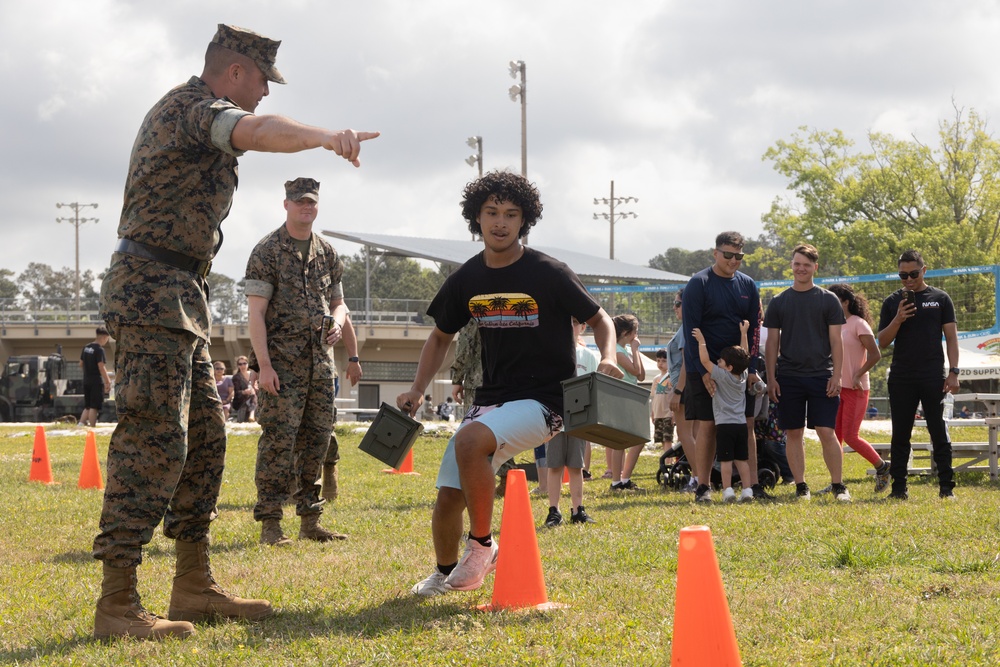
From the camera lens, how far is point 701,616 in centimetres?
333

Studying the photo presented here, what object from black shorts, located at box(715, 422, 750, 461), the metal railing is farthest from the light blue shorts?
the metal railing

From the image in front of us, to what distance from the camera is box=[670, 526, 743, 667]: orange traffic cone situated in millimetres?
3301

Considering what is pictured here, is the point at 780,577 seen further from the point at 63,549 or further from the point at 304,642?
the point at 63,549

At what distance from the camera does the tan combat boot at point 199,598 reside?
451 centimetres

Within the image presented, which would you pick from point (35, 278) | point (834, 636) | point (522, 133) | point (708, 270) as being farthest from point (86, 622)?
point (35, 278)

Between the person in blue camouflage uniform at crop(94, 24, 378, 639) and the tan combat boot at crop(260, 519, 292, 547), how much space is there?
2.24 metres

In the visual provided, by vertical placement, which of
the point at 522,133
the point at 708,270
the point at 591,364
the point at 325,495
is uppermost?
the point at 522,133

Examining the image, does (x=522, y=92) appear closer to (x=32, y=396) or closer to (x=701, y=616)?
(x=32, y=396)

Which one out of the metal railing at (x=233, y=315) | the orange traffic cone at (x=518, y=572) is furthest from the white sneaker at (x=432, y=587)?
the metal railing at (x=233, y=315)

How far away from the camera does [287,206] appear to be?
22.8 feet

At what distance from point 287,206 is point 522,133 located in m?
31.5

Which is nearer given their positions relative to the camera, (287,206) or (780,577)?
(780,577)

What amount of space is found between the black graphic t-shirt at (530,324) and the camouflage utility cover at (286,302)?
2.14 metres

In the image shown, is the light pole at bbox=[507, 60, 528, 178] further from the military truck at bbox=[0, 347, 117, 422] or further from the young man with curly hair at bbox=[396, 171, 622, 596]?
the young man with curly hair at bbox=[396, 171, 622, 596]
